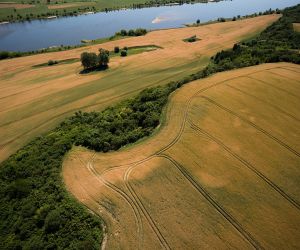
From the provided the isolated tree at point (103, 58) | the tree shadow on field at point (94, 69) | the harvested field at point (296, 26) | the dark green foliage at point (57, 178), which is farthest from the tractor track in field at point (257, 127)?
the harvested field at point (296, 26)

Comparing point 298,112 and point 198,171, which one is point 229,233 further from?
point 298,112

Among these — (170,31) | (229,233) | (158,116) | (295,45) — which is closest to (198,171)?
(229,233)

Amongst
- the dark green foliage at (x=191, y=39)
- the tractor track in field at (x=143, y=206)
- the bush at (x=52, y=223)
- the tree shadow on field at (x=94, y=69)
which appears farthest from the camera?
the dark green foliage at (x=191, y=39)

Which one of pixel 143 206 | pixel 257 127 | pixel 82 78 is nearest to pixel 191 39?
pixel 82 78

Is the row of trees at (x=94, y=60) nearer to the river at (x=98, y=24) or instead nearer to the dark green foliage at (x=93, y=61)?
the dark green foliage at (x=93, y=61)

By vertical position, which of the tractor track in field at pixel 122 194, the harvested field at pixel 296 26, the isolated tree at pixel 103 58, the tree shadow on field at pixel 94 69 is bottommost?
the tree shadow on field at pixel 94 69

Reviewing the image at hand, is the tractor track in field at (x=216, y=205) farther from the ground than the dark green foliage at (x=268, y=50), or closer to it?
closer to it
